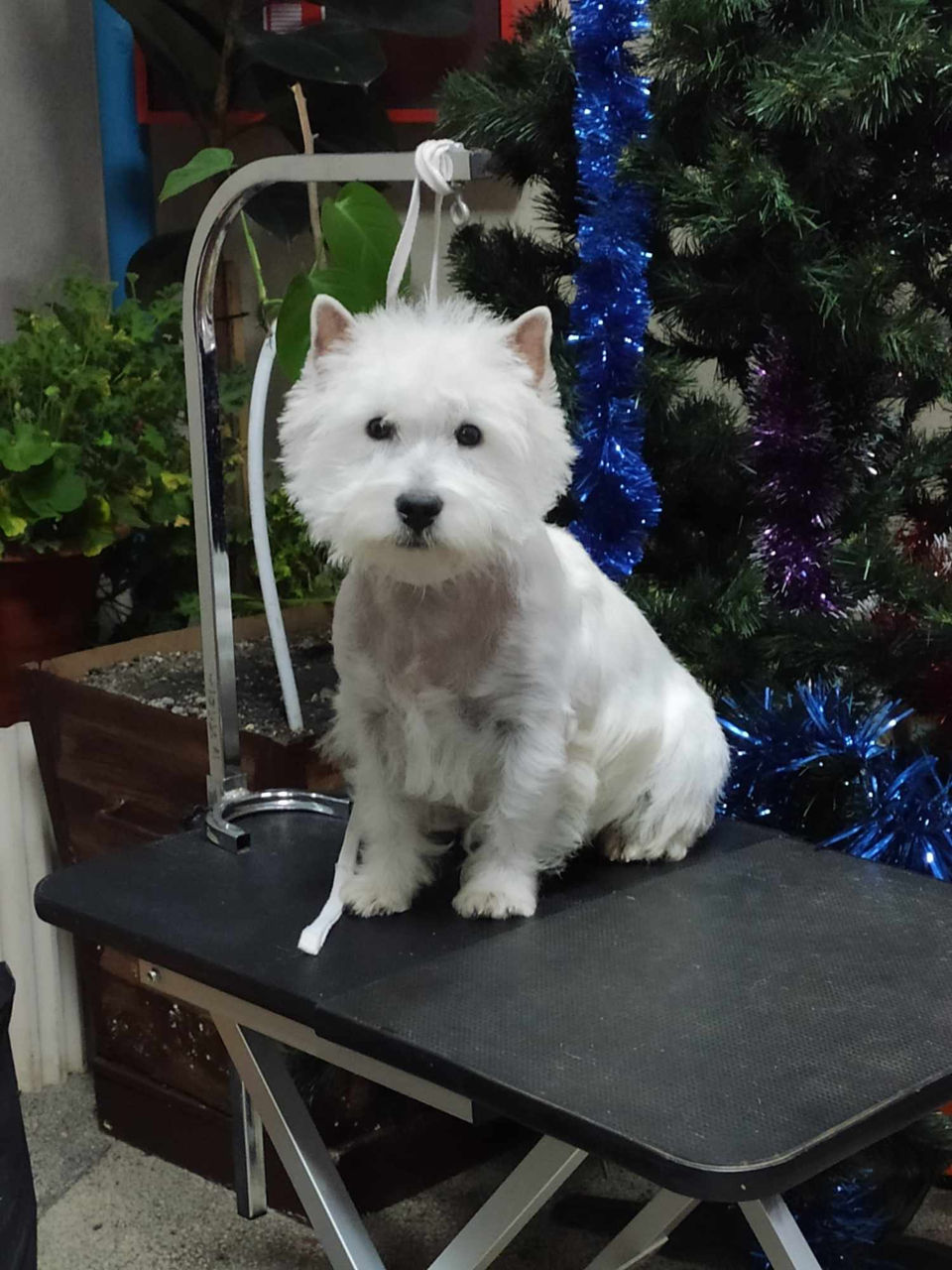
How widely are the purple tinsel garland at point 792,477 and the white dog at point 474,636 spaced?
0.84 ft

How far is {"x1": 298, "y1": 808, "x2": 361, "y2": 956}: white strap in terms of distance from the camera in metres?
1.30

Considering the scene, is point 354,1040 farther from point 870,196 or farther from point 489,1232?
point 870,196

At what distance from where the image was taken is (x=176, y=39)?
2.24 m

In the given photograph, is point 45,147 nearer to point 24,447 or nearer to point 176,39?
point 176,39

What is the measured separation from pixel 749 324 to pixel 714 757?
1.75 feet

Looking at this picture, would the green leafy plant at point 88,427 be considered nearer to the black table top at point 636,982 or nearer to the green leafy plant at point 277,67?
the green leafy plant at point 277,67

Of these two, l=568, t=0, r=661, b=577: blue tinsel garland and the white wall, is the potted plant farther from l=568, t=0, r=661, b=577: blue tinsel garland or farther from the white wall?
l=568, t=0, r=661, b=577: blue tinsel garland

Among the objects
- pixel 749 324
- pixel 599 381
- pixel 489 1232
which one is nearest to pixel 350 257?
pixel 599 381

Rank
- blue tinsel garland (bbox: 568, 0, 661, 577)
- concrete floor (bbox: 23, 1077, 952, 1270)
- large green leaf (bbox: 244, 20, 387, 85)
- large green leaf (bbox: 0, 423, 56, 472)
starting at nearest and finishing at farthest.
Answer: blue tinsel garland (bbox: 568, 0, 661, 577) → concrete floor (bbox: 23, 1077, 952, 1270) → large green leaf (bbox: 0, 423, 56, 472) → large green leaf (bbox: 244, 20, 387, 85)

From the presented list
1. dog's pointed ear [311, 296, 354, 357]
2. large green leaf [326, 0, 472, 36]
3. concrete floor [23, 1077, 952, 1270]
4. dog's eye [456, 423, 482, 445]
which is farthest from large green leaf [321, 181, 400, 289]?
concrete floor [23, 1077, 952, 1270]

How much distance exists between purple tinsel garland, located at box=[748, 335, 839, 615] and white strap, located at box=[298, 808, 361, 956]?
2.05 ft

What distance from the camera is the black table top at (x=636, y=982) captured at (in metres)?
1.01

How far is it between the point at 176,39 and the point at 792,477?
1.21 metres

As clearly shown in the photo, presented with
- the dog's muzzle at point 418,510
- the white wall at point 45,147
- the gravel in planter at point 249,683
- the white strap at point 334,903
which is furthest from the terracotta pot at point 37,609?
the dog's muzzle at point 418,510
